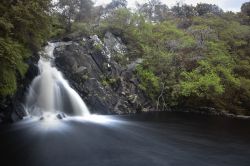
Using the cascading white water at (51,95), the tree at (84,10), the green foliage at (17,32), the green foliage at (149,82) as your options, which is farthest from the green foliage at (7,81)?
the tree at (84,10)

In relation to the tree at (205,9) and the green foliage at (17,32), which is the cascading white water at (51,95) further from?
A: the tree at (205,9)

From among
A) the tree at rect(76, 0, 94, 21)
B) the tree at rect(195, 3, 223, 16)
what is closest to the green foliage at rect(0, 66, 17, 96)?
the tree at rect(76, 0, 94, 21)

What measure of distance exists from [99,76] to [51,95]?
6.94 meters

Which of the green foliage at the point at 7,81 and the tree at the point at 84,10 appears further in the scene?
the tree at the point at 84,10

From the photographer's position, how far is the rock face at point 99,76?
92.0 feet

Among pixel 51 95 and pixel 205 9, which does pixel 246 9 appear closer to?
pixel 205 9

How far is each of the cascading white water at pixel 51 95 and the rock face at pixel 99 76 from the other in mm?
1131

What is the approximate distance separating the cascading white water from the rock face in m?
1.13

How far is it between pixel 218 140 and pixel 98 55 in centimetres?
1690

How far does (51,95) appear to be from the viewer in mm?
24375

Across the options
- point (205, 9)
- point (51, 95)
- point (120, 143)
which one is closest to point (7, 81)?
point (51, 95)

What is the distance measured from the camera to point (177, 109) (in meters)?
34.4

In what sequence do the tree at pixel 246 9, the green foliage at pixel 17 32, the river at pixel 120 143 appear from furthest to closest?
the tree at pixel 246 9
the green foliage at pixel 17 32
the river at pixel 120 143

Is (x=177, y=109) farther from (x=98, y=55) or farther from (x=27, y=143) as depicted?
(x=27, y=143)
